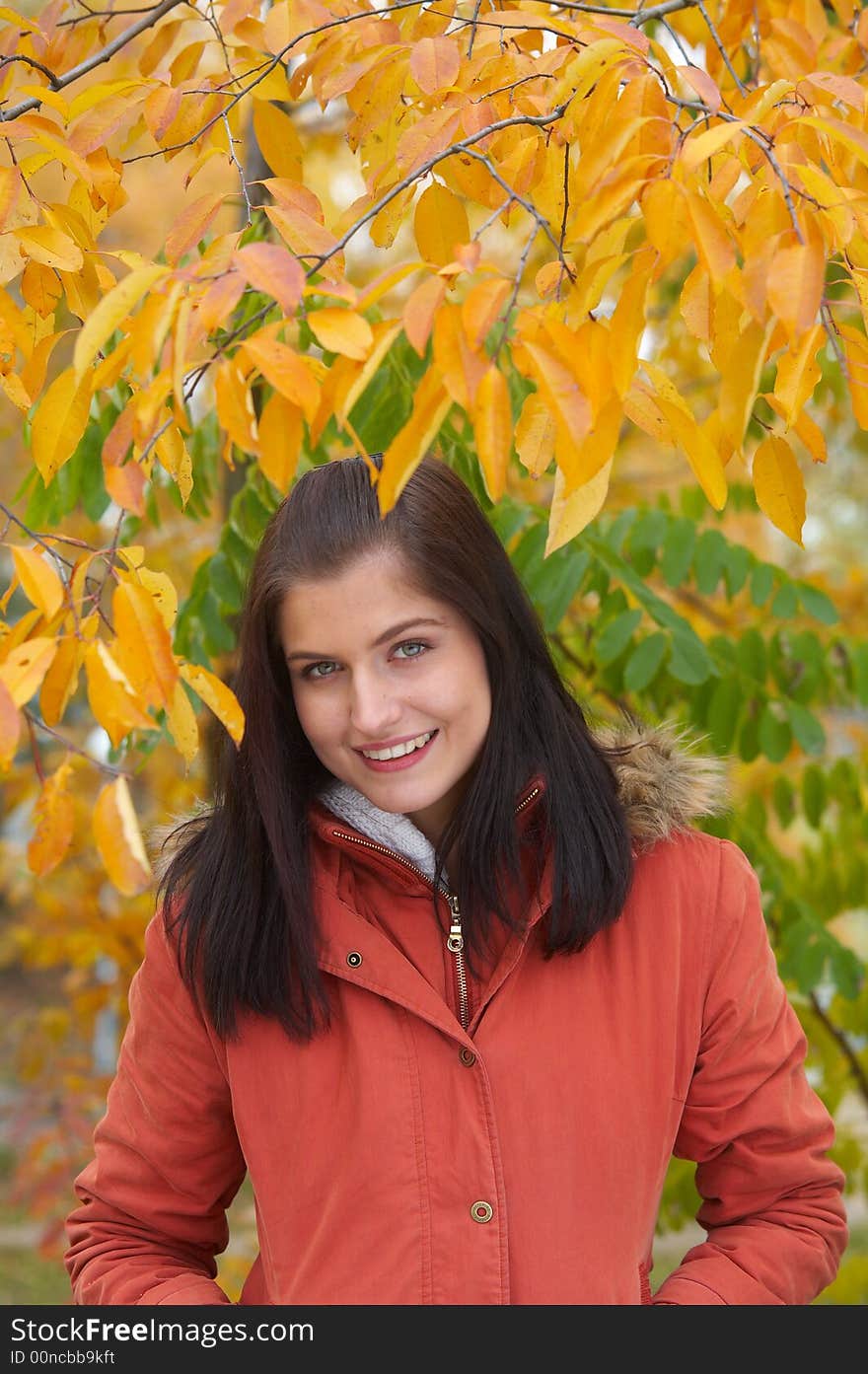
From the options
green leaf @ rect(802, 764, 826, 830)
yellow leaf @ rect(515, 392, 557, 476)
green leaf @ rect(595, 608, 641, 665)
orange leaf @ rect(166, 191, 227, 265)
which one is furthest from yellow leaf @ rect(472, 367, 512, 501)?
green leaf @ rect(802, 764, 826, 830)

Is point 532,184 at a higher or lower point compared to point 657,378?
higher

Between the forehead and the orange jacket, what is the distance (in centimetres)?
33

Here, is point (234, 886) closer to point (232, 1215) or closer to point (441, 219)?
point (441, 219)

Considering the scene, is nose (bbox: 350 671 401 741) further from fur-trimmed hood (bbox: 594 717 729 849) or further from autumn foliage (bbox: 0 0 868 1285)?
fur-trimmed hood (bbox: 594 717 729 849)

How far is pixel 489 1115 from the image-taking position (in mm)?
1931

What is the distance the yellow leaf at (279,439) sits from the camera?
1377 mm

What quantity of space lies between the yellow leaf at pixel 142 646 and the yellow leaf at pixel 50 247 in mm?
625

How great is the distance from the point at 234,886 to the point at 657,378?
1.03 m

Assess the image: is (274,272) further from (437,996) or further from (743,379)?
(437,996)

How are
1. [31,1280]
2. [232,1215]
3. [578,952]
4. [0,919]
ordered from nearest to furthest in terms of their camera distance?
1. [578,952]
2. [31,1280]
3. [232,1215]
4. [0,919]

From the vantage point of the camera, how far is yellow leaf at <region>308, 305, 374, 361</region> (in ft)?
4.30

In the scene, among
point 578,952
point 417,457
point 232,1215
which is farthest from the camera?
point 232,1215
